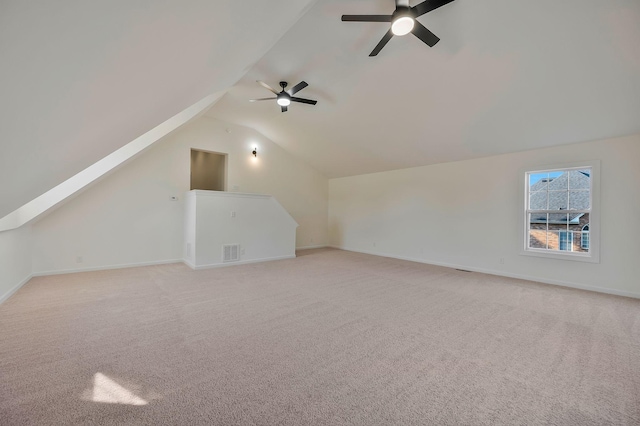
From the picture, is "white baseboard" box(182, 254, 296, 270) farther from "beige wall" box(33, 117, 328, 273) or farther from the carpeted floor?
the carpeted floor

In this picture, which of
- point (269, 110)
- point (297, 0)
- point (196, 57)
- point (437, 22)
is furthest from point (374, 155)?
point (196, 57)

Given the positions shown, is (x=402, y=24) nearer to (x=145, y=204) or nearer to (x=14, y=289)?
(x=145, y=204)

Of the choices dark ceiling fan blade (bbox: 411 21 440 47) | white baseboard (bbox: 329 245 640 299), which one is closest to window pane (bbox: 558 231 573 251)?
white baseboard (bbox: 329 245 640 299)

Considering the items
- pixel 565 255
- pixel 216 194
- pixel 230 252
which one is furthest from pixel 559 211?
pixel 216 194

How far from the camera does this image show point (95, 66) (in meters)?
1.27

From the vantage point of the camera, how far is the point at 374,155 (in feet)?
20.6

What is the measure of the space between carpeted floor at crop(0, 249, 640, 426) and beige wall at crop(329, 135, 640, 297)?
666 millimetres

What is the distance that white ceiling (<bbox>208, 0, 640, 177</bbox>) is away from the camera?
2.66 m

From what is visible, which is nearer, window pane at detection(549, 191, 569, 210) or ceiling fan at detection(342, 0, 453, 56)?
ceiling fan at detection(342, 0, 453, 56)

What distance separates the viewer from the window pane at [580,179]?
4.10 metres

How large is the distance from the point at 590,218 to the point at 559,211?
42 cm

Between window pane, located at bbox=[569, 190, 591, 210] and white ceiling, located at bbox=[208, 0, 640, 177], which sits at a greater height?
white ceiling, located at bbox=[208, 0, 640, 177]

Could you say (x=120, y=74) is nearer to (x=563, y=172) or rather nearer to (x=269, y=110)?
(x=269, y=110)

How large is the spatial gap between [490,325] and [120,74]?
3.81m
